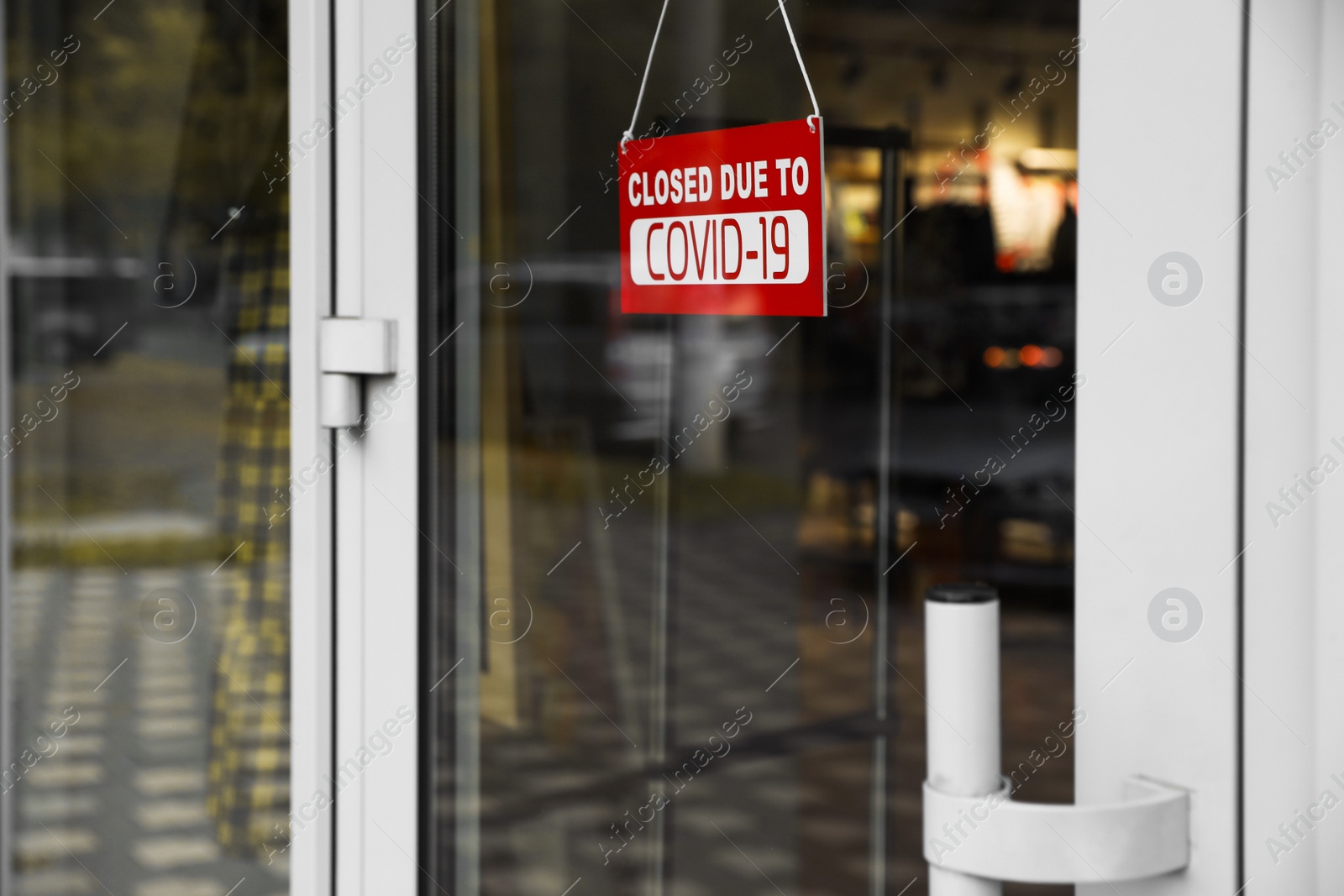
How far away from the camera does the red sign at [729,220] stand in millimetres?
773

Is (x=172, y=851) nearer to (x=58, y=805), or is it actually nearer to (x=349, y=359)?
(x=58, y=805)

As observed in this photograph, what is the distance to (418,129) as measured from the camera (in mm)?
1182

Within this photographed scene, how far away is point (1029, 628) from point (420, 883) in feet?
2.61

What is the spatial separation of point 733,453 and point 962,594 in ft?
2.54

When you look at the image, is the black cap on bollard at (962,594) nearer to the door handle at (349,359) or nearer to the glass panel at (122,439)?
the door handle at (349,359)

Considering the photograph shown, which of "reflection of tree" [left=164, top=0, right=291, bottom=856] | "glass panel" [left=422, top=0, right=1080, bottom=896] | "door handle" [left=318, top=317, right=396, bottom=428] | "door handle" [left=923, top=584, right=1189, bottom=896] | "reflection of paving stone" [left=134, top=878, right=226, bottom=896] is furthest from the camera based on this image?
"reflection of paving stone" [left=134, top=878, right=226, bottom=896]

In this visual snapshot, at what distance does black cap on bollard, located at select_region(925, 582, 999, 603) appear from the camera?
528mm

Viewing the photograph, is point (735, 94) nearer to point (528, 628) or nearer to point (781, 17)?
point (781, 17)

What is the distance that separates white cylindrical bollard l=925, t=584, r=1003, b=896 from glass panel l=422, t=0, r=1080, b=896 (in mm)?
97

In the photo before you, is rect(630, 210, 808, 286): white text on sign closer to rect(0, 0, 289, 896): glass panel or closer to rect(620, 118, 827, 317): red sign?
rect(620, 118, 827, 317): red sign

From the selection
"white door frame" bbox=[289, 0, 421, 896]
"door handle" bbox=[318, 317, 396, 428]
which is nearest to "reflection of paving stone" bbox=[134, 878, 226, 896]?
"white door frame" bbox=[289, 0, 421, 896]

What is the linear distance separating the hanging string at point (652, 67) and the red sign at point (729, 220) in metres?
0.01

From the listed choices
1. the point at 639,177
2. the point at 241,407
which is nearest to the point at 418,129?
the point at 639,177

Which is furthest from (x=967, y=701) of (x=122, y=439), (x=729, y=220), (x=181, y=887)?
(x=122, y=439)
